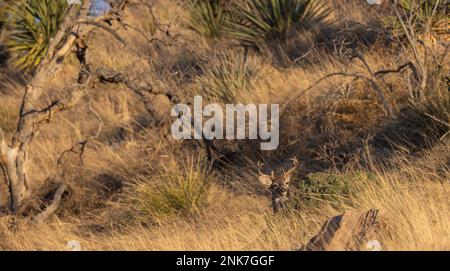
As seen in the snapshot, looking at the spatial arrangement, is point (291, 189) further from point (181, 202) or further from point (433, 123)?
point (433, 123)

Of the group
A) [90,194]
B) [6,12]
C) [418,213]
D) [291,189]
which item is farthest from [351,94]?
[6,12]

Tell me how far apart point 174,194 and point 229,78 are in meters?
3.88

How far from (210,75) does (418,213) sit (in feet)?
23.7

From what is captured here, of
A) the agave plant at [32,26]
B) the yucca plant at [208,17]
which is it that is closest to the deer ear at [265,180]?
the yucca plant at [208,17]

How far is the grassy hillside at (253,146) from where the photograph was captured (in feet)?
25.7

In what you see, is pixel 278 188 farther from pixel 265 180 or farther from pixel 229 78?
pixel 229 78

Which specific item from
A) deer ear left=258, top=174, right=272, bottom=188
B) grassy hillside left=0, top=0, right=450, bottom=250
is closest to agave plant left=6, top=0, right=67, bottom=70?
grassy hillside left=0, top=0, right=450, bottom=250

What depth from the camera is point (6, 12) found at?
664 inches
